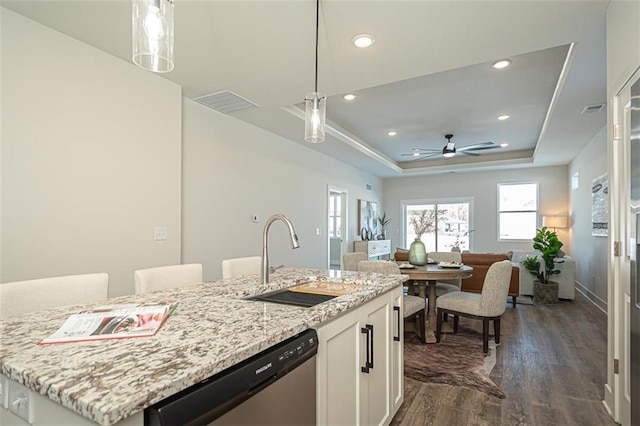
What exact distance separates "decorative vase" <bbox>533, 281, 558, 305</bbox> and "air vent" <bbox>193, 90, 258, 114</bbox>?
5.11 metres

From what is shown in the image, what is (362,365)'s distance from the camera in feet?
5.29

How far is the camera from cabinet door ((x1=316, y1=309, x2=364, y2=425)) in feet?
4.31

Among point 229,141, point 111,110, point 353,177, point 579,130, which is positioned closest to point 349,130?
point 353,177

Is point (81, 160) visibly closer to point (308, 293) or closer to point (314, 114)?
point (314, 114)

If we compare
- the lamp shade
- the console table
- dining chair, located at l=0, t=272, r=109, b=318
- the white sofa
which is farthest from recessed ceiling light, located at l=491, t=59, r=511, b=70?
the lamp shade

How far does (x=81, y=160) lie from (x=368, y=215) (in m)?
6.70

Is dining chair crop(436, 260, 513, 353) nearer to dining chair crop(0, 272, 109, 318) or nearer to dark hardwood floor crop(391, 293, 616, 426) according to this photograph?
dark hardwood floor crop(391, 293, 616, 426)

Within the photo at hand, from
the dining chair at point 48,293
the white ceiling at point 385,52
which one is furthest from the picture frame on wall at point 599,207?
the dining chair at point 48,293

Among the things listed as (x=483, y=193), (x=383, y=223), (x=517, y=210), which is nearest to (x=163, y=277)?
(x=383, y=223)

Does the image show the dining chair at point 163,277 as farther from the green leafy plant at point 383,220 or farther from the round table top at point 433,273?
the green leafy plant at point 383,220

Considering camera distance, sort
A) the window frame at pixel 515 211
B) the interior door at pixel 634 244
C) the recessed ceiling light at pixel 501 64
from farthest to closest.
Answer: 1. the window frame at pixel 515 211
2. the recessed ceiling light at pixel 501 64
3. the interior door at pixel 634 244

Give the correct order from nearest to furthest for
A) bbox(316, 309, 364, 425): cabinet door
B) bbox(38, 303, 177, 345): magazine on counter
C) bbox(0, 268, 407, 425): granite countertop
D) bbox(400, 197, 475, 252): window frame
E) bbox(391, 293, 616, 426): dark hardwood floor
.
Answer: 1. bbox(0, 268, 407, 425): granite countertop
2. bbox(38, 303, 177, 345): magazine on counter
3. bbox(316, 309, 364, 425): cabinet door
4. bbox(391, 293, 616, 426): dark hardwood floor
5. bbox(400, 197, 475, 252): window frame

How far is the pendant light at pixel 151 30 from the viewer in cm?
135

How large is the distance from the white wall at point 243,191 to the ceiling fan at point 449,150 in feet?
7.49
